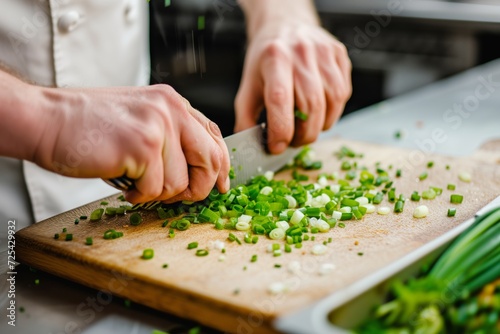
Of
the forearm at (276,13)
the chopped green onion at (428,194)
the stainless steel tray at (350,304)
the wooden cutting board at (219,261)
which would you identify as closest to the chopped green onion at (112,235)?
the wooden cutting board at (219,261)

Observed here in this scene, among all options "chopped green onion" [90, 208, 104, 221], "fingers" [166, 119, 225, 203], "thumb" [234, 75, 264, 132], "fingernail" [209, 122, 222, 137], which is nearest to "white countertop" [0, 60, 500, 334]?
"chopped green onion" [90, 208, 104, 221]

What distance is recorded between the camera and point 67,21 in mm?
1562

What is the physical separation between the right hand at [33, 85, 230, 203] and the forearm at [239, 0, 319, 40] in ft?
2.77

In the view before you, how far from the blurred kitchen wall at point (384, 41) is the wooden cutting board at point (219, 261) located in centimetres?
185

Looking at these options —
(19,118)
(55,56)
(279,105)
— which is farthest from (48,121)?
(279,105)

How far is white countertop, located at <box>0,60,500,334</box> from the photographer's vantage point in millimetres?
1070

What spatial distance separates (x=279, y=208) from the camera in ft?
4.52

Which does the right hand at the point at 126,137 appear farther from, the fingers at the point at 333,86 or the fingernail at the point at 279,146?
the fingers at the point at 333,86

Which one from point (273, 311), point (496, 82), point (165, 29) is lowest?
point (496, 82)

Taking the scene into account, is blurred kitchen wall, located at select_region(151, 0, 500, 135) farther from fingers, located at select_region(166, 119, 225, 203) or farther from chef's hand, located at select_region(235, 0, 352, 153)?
fingers, located at select_region(166, 119, 225, 203)

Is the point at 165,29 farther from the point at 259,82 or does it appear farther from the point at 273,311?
the point at 273,311

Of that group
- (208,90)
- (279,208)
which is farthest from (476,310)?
(208,90)

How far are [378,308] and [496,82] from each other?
210cm

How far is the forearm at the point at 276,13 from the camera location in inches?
76.6
